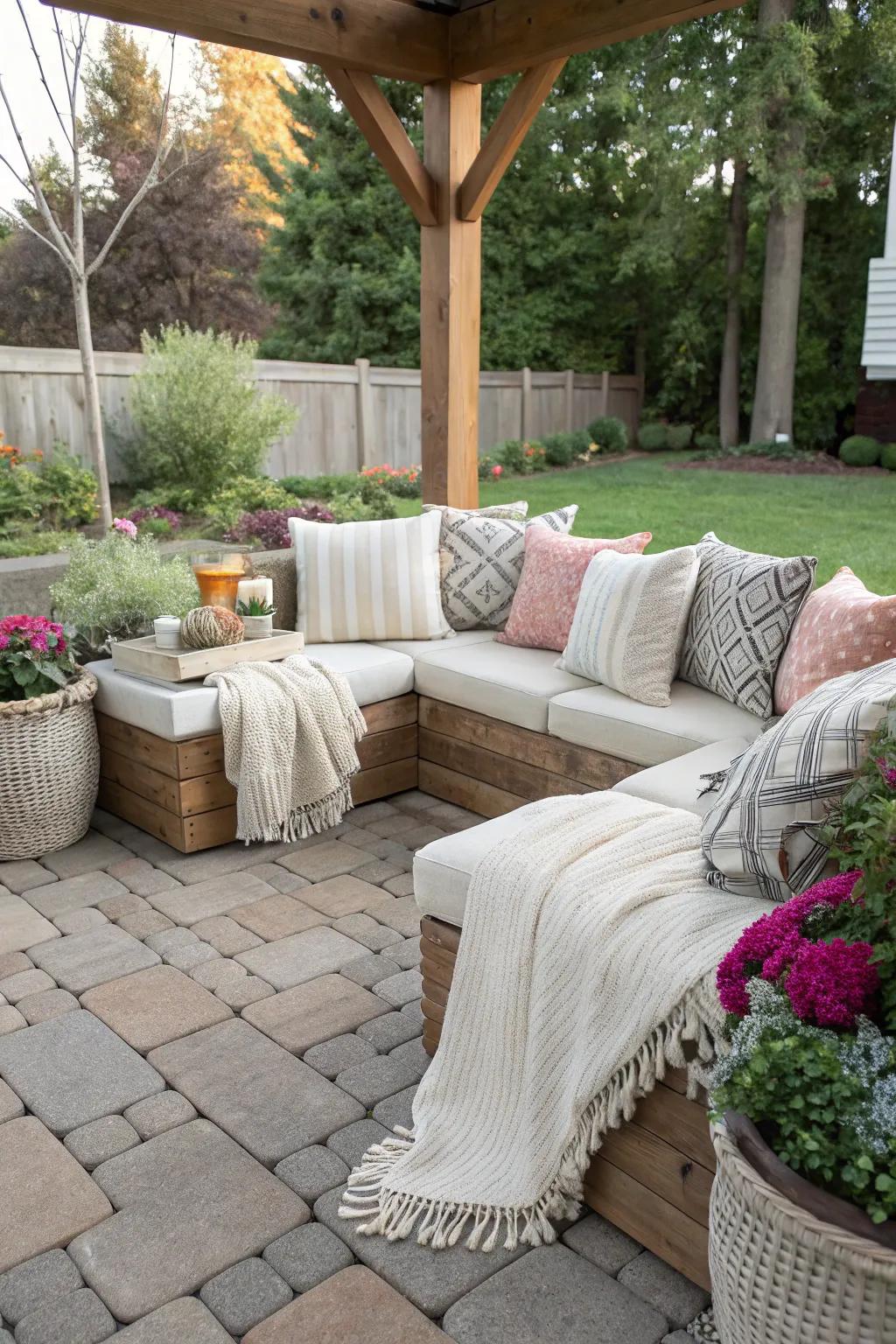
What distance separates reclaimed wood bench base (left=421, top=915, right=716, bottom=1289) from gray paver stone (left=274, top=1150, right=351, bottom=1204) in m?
0.45

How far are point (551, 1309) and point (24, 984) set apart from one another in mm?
1519

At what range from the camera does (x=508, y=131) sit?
164 inches

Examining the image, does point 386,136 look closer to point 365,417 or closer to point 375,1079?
point 375,1079

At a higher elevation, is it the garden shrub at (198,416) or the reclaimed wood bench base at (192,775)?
the garden shrub at (198,416)

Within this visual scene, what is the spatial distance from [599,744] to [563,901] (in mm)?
1285

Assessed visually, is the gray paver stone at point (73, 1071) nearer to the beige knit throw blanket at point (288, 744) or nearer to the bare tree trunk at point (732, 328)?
the beige knit throw blanket at point (288, 744)

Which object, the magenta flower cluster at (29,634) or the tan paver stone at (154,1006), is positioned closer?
the tan paver stone at (154,1006)

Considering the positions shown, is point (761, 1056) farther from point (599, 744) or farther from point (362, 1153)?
point (599, 744)

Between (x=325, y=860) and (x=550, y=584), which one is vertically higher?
(x=550, y=584)

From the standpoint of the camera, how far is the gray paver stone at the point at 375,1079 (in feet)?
7.02

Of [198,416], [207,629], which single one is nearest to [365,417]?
[198,416]

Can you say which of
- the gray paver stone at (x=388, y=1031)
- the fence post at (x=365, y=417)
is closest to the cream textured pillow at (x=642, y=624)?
the gray paver stone at (x=388, y=1031)

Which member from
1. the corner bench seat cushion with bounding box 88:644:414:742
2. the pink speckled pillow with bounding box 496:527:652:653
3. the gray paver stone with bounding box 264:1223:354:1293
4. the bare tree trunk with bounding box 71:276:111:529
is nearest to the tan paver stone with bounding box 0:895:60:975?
the corner bench seat cushion with bounding box 88:644:414:742

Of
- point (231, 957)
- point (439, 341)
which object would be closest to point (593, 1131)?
point (231, 957)
